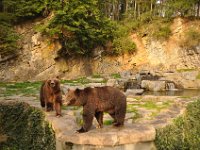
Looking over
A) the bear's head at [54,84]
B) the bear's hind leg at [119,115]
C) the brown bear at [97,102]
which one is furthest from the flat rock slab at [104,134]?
the bear's head at [54,84]

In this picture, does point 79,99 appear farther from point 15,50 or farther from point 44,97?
point 15,50

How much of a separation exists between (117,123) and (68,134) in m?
1.09

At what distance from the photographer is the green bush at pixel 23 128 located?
25.1ft

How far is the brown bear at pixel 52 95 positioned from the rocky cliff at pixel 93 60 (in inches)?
409

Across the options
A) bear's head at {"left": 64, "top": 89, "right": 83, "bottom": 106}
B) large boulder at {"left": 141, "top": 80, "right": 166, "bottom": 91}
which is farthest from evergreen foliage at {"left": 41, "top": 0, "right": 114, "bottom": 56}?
bear's head at {"left": 64, "top": 89, "right": 83, "bottom": 106}

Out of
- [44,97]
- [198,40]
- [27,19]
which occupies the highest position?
[27,19]

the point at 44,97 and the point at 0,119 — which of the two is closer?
the point at 44,97

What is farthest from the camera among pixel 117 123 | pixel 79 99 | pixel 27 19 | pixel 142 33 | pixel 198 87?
pixel 142 33

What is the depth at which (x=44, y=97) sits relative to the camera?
8195 millimetres

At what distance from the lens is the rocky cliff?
19500 millimetres

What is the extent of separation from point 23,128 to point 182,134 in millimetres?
4099

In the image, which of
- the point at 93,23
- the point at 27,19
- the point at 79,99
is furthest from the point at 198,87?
the point at 79,99

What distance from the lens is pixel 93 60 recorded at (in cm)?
2292

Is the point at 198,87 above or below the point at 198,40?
below
